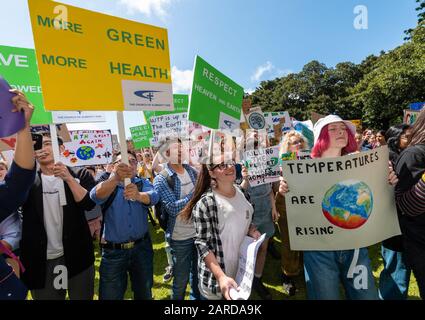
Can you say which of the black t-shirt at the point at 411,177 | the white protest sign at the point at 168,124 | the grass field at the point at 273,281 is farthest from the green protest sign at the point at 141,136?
the black t-shirt at the point at 411,177

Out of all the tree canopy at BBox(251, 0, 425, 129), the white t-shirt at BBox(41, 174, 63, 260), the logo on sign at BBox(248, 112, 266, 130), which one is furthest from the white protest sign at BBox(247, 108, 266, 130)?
the tree canopy at BBox(251, 0, 425, 129)

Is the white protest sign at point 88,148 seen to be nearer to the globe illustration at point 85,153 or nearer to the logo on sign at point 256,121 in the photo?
the globe illustration at point 85,153

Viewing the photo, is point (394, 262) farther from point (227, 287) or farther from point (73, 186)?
point (73, 186)

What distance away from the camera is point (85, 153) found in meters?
7.23

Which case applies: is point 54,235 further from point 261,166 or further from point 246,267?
point 261,166

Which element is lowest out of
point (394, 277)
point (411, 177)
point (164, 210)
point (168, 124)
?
point (394, 277)

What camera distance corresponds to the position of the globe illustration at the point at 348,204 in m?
2.22

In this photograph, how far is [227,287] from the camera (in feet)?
6.15

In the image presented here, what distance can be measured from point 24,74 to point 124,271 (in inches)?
88.7

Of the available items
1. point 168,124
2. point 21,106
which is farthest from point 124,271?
point 168,124

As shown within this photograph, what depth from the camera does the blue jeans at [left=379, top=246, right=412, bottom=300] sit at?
2.66 metres

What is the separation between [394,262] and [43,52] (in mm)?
3678

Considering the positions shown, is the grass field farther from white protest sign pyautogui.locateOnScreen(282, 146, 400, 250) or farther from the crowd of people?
white protest sign pyautogui.locateOnScreen(282, 146, 400, 250)
